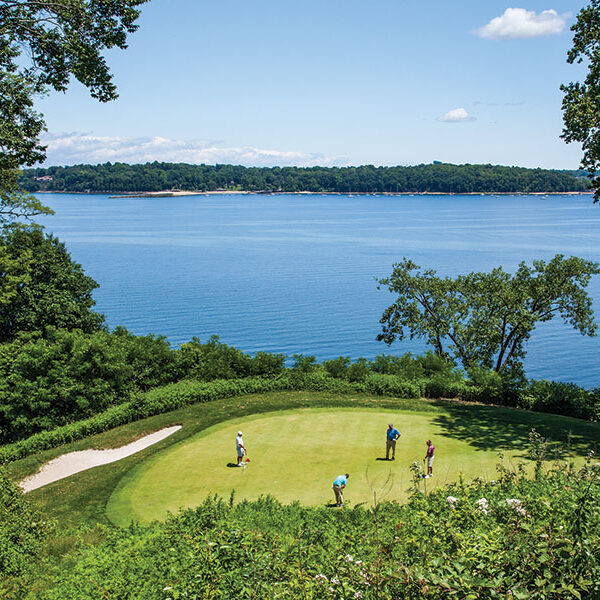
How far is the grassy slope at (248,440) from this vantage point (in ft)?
58.7

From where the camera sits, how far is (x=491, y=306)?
3409 centimetres

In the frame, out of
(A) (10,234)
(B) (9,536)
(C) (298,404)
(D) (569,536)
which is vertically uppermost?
(A) (10,234)

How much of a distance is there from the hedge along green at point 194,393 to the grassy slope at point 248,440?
62 centimetres

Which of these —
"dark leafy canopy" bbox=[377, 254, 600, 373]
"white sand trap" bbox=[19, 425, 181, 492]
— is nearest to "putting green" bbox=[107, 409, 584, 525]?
"white sand trap" bbox=[19, 425, 181, 492]

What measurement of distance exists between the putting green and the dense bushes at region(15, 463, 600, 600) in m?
3.98

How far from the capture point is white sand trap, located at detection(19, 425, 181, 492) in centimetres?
2023

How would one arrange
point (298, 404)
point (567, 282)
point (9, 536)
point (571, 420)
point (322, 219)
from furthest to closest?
point (322, 219) → point (567, 282) → point (298, 404) → point (571, 420) → point (9, 536)

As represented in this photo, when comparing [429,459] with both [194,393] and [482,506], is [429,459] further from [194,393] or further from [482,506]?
[194,393]

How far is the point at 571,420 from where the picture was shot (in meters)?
23.5

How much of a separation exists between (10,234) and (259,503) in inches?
1069

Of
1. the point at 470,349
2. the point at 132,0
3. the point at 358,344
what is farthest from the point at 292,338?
the point at 132,0

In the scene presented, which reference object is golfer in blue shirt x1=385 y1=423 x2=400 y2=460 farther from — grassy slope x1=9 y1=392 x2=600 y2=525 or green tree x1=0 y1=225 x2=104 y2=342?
green tree x1=0 y1=225 x2=104 y2=342

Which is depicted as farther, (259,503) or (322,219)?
(322,219)

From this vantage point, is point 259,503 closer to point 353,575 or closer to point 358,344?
point 353,575
